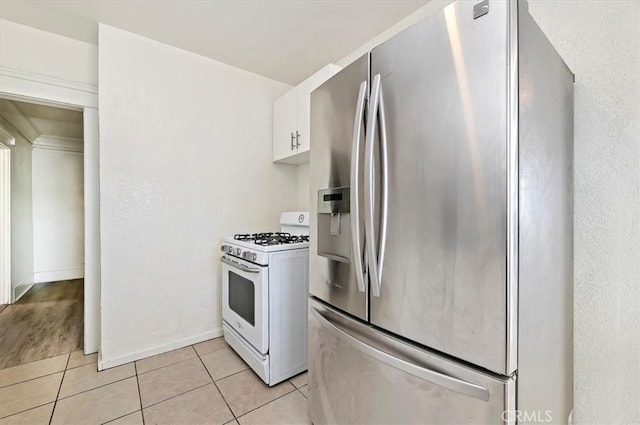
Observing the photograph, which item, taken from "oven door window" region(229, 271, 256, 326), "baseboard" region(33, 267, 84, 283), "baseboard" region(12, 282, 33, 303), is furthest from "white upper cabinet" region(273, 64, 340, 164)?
"baseboard" region(33, 267, 84, 283)

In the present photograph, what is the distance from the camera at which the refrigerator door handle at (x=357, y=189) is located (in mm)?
1097

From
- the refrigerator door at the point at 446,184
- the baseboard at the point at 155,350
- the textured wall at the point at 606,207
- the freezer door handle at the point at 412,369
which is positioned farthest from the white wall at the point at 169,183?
the textured wall at the point at 606,207

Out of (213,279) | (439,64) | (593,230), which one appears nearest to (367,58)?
(439,64)

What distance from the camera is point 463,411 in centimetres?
85

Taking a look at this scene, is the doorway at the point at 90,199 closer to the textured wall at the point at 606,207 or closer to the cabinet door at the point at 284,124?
the cabinet door at the point at 284,124

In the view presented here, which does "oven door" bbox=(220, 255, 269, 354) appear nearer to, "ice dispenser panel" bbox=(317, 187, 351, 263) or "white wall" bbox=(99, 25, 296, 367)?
"white wall" bbox=(99, 25, 296, 367)

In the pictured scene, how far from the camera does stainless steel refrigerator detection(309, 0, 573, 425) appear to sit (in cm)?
78

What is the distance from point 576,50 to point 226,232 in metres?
2.51

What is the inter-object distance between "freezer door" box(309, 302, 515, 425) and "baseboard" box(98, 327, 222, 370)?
1411mm

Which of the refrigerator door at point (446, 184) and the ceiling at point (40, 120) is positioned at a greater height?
the ceiling at point (40, 120)

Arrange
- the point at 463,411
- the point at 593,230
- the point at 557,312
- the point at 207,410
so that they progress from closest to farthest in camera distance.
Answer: the point at 463,411
the point at 557,312
the point at 593,230
the point at 207,410

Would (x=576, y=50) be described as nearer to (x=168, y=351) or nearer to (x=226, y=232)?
(x=226, y=232)

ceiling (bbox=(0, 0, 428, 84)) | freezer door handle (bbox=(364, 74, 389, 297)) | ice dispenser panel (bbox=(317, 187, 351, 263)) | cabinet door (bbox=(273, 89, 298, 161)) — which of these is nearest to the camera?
freezer door handle (bbox=(364, 74, 389, 297))

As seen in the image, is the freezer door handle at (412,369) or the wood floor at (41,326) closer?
the freezer door handle at (412,369)
